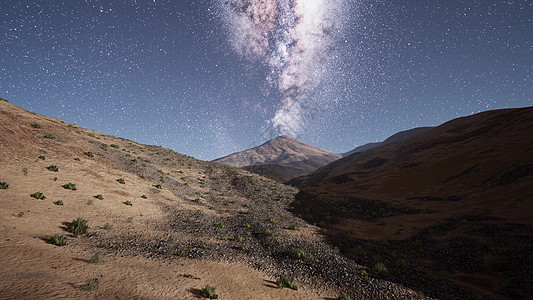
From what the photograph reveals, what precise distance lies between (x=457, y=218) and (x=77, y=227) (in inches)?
1313

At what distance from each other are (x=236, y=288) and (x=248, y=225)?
893 cm

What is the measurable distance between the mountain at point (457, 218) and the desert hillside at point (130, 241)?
3941 millimetres

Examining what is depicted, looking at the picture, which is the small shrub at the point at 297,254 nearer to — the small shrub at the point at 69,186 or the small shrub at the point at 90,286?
the small shrub at the point at 90,286

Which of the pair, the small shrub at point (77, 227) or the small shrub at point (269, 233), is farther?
the small shrub at point (269, 233)

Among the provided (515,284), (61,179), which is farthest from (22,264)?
(515,284)

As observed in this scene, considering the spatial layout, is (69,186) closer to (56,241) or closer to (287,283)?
(56,241)

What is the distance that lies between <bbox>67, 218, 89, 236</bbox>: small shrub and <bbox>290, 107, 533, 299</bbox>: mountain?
17.1m

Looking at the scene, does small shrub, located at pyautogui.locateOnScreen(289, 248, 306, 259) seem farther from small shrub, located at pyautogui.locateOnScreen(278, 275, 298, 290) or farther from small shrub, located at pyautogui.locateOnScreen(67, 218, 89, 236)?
small shrub, located at pyautogui.locateOnScreen(67, 218, 89, 236)

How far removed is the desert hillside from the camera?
708cm

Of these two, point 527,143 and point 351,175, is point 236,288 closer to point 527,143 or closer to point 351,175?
point 527,143

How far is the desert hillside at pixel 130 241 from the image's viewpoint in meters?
7.08

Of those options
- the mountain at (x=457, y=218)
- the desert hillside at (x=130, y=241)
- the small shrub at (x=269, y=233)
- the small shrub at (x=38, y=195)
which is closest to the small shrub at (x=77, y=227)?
the desert hillside at (x=130, y=241)

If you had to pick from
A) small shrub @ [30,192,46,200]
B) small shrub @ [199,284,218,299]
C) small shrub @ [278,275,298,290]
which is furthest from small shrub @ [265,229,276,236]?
small shrub @ [30,192,46,200]

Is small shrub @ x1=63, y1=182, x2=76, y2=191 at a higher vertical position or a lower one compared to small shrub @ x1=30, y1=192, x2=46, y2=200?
higher
